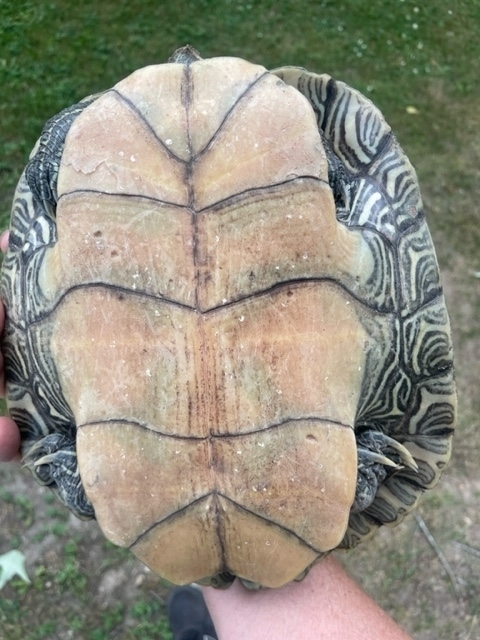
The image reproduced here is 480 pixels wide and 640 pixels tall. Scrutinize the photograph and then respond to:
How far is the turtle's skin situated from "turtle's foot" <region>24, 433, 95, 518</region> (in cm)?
23

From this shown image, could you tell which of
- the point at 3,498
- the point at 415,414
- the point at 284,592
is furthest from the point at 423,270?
the point at 3,498

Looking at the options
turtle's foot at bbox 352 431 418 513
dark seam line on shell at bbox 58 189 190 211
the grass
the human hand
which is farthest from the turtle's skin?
the grass

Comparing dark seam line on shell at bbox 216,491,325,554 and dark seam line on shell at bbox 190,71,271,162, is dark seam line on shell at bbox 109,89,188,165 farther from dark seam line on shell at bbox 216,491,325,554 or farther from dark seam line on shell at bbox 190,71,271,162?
dark seam line on shell at bbox 216,491,325,554

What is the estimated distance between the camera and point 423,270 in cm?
125

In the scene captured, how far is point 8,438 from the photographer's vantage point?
4.49 ft

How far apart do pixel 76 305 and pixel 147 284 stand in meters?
0.13

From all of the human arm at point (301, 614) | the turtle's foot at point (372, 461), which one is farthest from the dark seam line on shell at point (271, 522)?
the human arm at point (301, 614)

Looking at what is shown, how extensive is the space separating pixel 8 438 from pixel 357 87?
1.69 m

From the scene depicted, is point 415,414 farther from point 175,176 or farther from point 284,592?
point 175,176

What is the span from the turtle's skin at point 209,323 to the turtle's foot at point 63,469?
23 cm

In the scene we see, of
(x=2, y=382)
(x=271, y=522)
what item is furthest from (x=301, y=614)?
(x=2, y=382)

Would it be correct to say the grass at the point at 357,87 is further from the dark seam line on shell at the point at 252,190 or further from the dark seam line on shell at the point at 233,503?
the dark seam line on shell at the point at 252,190

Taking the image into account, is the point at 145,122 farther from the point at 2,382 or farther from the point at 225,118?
the point at 2,382

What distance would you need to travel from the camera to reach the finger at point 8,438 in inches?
53.6
